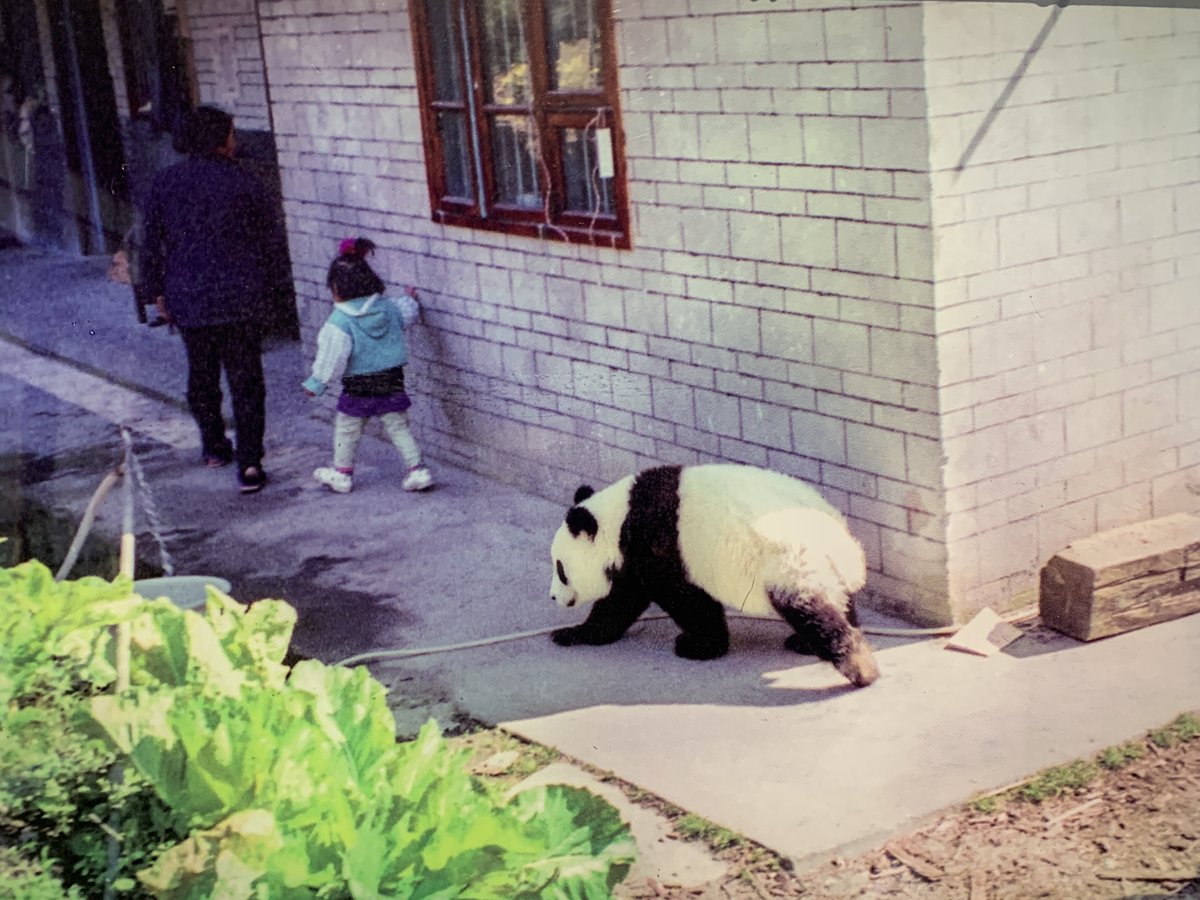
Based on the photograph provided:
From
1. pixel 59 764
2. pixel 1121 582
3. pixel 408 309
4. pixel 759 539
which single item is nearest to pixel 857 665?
pixel 759 539

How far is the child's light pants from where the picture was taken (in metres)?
8.53

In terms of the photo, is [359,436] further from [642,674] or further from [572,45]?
[642,674]

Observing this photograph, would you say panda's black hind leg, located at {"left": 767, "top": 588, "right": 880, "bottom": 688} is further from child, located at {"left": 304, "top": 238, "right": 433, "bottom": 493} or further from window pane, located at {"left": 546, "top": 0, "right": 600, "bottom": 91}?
child, located at {"left": 304, "top": 238, "right": 433, "bottom": 493}

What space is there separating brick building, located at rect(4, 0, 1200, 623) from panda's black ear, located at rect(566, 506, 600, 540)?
3.21 ft

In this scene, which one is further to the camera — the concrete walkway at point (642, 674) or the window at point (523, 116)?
the window at point (523, 116)

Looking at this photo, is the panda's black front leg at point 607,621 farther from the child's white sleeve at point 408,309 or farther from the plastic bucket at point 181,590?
the child's white sleeve at point 408,309

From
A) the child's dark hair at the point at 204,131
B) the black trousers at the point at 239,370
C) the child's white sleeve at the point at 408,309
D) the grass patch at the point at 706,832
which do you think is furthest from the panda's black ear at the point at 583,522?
the child's dark hair at the point at 204,131

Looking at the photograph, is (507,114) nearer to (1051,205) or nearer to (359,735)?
(1051,205)

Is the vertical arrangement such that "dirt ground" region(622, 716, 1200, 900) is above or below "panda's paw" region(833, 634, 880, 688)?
below

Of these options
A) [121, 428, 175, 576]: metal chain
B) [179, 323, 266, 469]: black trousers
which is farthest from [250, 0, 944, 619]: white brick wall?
[121, 428, 175, 576]: metal chain

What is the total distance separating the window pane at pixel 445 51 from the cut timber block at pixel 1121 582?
4.12m

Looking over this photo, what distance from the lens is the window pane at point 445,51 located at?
26.9ft

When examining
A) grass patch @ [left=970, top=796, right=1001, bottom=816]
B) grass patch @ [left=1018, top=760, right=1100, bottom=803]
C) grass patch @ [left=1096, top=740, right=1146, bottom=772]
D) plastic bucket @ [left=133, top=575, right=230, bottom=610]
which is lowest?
grass patch @ [left=970, top=796, right=1001, bottom=816]

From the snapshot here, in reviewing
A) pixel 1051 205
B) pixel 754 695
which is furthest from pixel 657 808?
pixel 1051 205
